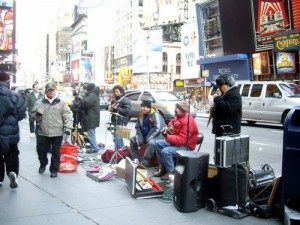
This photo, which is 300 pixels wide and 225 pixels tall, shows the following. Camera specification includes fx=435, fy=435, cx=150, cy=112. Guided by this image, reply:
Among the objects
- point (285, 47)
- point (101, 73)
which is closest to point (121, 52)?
point (101, 73)

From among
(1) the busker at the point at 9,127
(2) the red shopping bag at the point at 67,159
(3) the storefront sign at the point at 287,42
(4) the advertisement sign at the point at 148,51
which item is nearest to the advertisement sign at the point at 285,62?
(3) the storefront sign at the point at 287,42

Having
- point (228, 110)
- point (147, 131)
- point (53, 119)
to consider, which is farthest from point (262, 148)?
point (53, 119)

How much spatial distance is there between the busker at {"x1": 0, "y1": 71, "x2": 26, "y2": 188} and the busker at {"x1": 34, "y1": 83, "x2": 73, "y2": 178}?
2.80 feet

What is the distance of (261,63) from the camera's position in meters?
32.6

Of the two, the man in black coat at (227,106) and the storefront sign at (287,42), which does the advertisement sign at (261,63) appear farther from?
the man in black coat at (227,106)

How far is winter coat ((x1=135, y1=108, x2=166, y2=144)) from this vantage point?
8.80 meters

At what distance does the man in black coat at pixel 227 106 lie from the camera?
6.42 metres

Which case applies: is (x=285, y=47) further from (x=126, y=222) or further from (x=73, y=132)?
(x=126, y=222)

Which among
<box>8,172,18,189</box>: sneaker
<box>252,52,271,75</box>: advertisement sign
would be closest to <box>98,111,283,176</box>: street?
<box>8,172,18,189</box>: sneaker

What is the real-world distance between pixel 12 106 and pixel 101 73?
107532 millimetres

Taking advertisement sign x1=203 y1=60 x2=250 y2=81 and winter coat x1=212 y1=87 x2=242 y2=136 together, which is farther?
advertisement sign x1=203 y1=60 x2=250 y2=81

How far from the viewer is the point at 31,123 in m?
15.8

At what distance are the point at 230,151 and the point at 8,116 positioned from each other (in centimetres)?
375

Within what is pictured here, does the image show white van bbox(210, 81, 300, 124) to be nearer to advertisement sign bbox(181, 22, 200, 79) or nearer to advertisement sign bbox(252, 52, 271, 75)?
advertisement sign bbox(252, 52, 271, 75)
